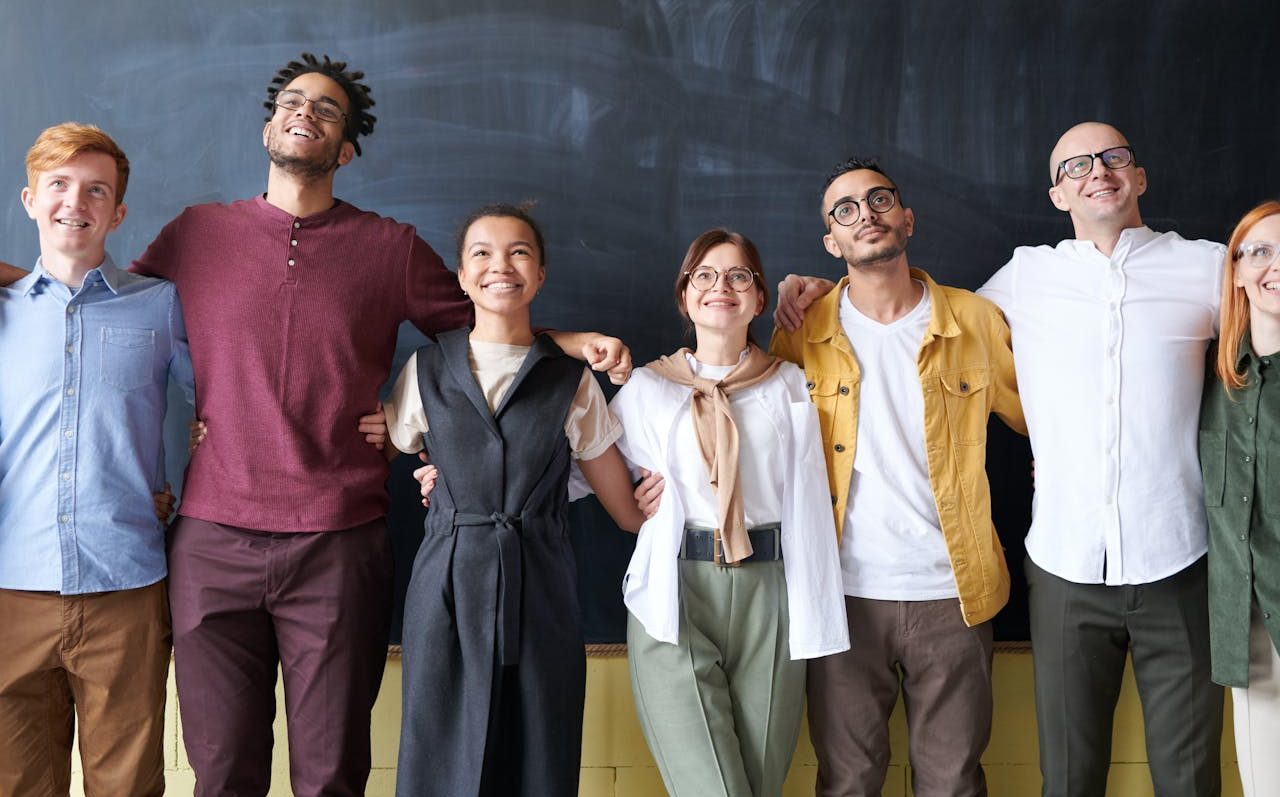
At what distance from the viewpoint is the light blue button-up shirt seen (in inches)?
90.5

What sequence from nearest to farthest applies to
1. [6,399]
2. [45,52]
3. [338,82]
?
[6,399], [338,82], [45,52]

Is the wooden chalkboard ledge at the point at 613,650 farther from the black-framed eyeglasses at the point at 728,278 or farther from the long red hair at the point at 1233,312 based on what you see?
the black-framed eyeglasses at the point at 728,278

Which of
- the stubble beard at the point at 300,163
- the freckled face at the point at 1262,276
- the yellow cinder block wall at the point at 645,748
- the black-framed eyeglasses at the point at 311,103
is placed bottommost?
the yellow cinder block wall at the point at 645,748

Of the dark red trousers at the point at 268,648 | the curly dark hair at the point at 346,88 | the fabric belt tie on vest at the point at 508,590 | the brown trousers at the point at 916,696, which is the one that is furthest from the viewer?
the curly dark hair at the point at 346,88

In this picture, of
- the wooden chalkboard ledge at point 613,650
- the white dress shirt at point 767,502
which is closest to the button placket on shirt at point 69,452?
the wooden chalkboard ledge at point 613,650

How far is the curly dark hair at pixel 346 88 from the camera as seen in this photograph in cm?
259

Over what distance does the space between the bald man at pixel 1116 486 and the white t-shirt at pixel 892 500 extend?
0.29 m

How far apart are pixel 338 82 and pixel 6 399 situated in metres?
1.08

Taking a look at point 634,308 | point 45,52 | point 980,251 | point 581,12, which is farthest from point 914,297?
point 45,52

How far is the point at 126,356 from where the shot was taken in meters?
2.36

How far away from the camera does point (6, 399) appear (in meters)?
2.31

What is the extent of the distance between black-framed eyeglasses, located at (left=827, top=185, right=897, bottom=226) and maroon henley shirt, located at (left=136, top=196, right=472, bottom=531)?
1115 millimetres

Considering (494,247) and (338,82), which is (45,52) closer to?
(338,82)

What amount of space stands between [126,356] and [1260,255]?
2604 mm
